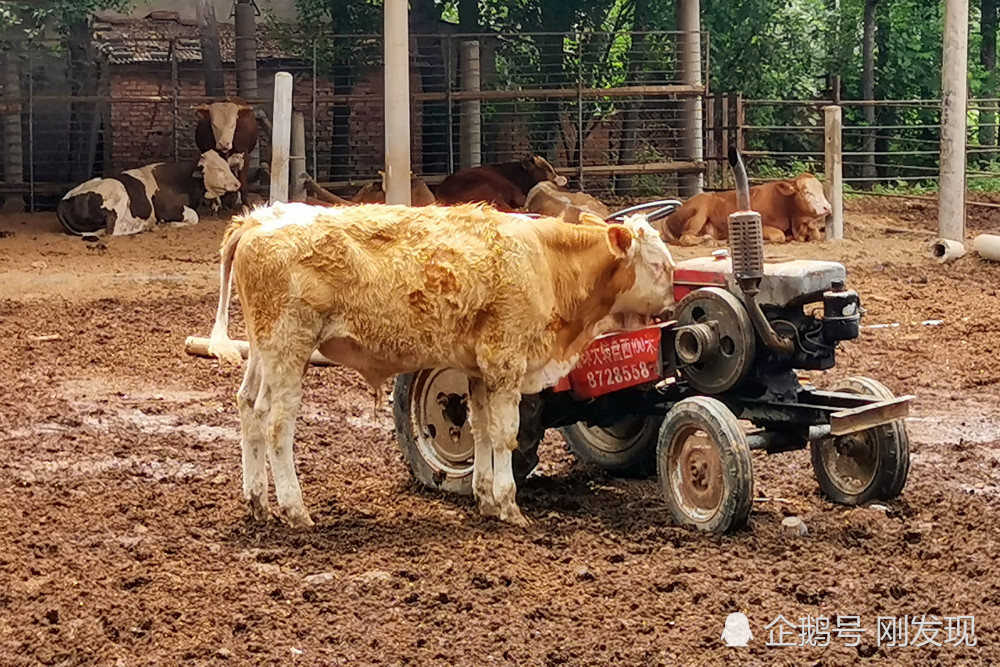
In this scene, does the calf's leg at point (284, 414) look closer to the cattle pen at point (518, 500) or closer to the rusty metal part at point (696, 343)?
the cattle pen at point (518, 500)

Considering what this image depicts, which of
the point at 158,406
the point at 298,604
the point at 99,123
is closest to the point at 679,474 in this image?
the point at 298,604

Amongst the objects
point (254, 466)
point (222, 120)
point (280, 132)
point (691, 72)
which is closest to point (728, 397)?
point (254, 466)

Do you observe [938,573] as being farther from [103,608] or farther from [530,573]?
[103,608]

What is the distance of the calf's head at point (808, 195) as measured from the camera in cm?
1825

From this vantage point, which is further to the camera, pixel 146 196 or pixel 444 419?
pixel 146 196

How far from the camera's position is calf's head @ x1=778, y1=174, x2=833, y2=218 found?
59.9 ft

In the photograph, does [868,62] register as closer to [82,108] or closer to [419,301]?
[82,108]

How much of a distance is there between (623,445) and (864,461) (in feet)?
4.50

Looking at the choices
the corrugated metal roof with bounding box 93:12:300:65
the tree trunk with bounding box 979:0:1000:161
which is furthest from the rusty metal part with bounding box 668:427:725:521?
the tree trunk with bounding box 979:0:1000:161

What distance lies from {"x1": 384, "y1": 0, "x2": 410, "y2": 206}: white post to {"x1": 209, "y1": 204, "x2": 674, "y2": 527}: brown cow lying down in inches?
315

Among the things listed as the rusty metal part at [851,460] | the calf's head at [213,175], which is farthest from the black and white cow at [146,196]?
the rusty metal part at [851,460]

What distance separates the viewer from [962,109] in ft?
57.2

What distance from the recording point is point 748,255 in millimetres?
6566

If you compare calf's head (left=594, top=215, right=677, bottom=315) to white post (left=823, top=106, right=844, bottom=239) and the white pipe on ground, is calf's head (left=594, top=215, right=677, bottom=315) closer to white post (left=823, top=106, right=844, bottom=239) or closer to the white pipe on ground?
the white pipe on ground
